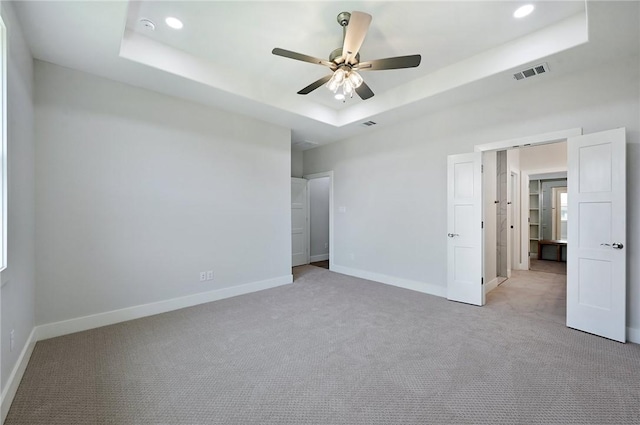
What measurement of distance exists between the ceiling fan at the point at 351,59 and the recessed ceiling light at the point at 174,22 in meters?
1.04

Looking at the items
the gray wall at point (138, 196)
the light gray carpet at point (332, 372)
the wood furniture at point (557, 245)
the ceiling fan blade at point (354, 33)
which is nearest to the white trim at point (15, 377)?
the light gray carpet at point (332, 372)

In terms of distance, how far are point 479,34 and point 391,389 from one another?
3.45 meters

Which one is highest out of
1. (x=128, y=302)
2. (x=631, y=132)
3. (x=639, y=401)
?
(x=631, y=132)

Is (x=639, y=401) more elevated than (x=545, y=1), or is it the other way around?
(x=545, y=1)

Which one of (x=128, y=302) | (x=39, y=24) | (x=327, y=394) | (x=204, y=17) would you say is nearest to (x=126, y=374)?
(x=128, y=302)

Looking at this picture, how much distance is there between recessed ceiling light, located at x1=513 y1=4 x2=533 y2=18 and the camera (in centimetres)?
249

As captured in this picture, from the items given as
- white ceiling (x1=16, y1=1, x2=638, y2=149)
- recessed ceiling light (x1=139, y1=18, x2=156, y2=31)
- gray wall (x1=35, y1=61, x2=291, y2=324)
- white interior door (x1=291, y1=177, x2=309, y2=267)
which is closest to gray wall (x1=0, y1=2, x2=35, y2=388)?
gray wall (x1=35, y1=61, x2=291, y2=324)

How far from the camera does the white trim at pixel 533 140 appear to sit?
10.4ft

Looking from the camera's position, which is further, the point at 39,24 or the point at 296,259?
the point at 296,259

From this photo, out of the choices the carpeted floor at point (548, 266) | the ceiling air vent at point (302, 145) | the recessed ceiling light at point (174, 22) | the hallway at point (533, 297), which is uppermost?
the recessed ceiling light at point (174, 22)

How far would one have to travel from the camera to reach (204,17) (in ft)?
8.70

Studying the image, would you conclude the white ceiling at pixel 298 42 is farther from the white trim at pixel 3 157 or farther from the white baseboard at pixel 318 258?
the white baseboard at pixel 318 258

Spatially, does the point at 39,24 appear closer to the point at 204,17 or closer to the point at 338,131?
the point at 204,17

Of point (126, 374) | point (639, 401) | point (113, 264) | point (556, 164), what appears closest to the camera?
point (639, 401)
